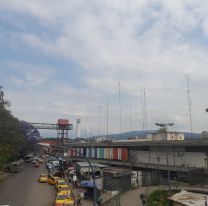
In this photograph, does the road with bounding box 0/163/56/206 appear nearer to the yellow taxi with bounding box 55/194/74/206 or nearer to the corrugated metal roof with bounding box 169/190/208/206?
the yellow taxi with bounding box 55/194/74/206

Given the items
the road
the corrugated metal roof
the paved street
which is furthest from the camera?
the road

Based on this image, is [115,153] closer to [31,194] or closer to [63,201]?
[31,194]

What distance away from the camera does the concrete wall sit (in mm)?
45588

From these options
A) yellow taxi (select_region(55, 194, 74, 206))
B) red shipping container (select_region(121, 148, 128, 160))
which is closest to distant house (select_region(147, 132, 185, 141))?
red shipping container (select_region(121, 148, 128, 160))

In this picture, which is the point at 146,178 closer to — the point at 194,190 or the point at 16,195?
the point at 194,190

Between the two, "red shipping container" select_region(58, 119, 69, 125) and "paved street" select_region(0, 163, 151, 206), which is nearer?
"paved street" select_region(0, 163, 151, 206)

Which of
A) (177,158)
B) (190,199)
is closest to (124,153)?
(177,158)

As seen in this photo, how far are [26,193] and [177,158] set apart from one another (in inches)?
875

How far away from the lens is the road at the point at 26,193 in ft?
125

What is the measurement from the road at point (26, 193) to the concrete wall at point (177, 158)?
16677 millimetres

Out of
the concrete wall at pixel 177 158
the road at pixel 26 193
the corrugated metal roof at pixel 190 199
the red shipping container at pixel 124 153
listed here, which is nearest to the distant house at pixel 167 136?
the red shipping container at pixel 124 153

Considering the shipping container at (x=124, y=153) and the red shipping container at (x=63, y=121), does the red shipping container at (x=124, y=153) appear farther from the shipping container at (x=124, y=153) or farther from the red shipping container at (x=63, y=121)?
the red shipping container at (x=63, y=121)

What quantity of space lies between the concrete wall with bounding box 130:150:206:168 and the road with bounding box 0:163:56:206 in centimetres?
1668

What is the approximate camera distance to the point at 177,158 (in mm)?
49312
